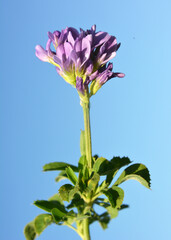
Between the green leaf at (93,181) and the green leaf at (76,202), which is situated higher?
the green leaf at (93,181)

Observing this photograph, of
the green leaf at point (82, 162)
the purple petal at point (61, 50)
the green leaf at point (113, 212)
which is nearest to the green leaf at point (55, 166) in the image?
the green leaf at point (82, 162)

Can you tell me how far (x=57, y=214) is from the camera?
4.70 ft

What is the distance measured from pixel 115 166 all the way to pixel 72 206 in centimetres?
26

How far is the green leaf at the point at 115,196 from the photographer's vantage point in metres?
1.36

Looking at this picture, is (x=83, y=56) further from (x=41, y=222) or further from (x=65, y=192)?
(x=41, y=222)

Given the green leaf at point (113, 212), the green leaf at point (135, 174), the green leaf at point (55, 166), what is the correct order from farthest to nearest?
the green leaf at point (55, 166)
the green leaf at point (135, 174)
the green leaf at point (113, 212)

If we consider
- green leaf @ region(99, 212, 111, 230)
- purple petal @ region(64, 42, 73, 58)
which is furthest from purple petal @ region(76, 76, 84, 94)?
green leaf @ region(99, 212, 111, 230)

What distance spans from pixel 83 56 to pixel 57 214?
68cm

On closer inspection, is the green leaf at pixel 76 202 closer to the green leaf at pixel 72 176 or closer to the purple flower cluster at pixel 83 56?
the green leaf at pixel 72 176

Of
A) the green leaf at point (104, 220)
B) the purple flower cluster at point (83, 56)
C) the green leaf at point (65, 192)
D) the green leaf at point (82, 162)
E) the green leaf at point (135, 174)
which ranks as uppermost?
the purple flower cluster at point (83, 56)

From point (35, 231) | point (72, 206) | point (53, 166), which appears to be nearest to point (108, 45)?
point (53, 166)

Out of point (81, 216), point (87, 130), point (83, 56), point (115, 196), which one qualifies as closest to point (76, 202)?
point (81, 216)

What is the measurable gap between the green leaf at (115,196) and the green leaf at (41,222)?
294mm

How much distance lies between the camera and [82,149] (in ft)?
5.32
